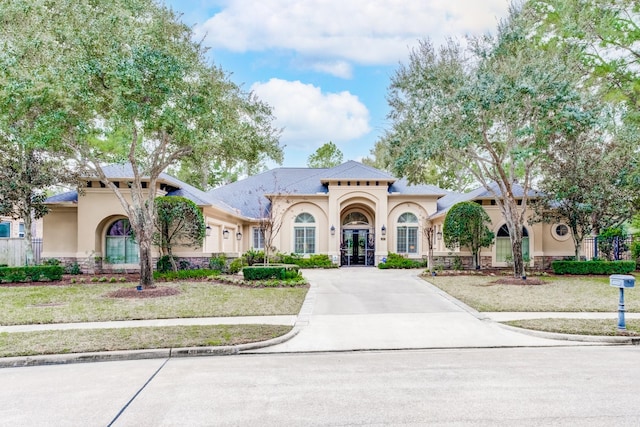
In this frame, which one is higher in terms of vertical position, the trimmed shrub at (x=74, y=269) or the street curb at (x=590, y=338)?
the trimmed shrub at (x=74, y=269)

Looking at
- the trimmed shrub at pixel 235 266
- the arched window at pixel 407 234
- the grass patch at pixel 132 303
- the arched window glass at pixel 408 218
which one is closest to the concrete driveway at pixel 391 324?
the grass patch at pixel 132 303

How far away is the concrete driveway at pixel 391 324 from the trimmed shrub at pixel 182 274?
18.3 feet

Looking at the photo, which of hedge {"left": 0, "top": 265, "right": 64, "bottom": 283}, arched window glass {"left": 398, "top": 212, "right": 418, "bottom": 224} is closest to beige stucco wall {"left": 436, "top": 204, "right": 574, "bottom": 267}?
arched window glass {"left": 398, "top": 212, "right": 418, "bottom": 224}

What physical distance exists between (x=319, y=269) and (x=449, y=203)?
30.4 ft

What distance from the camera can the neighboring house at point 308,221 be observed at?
18109 millimetres

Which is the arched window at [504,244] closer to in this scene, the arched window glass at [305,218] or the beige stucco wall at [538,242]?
the beige stucco wall at [538,242]

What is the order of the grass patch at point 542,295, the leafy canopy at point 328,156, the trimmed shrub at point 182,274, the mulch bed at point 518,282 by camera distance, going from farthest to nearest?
the leafy canopy at point 328,156 < the trimmed shrub at point 182,274 < the mulch bed at point 518,282 < the grass patch at point 542,295

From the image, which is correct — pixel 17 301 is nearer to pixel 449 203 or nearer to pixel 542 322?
pixel 542 322

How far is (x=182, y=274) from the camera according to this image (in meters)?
16.6

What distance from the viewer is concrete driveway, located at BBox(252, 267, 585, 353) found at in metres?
7.31

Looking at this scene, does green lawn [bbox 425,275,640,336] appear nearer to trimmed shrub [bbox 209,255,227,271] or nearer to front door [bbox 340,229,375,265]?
front door [bbox 340,229,375,265]

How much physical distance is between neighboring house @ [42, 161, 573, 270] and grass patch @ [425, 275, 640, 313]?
14.3 ft

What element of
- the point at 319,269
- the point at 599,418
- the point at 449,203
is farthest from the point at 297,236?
the point at 599,418

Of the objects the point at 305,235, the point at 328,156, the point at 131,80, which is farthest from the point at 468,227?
the point at 328,156
